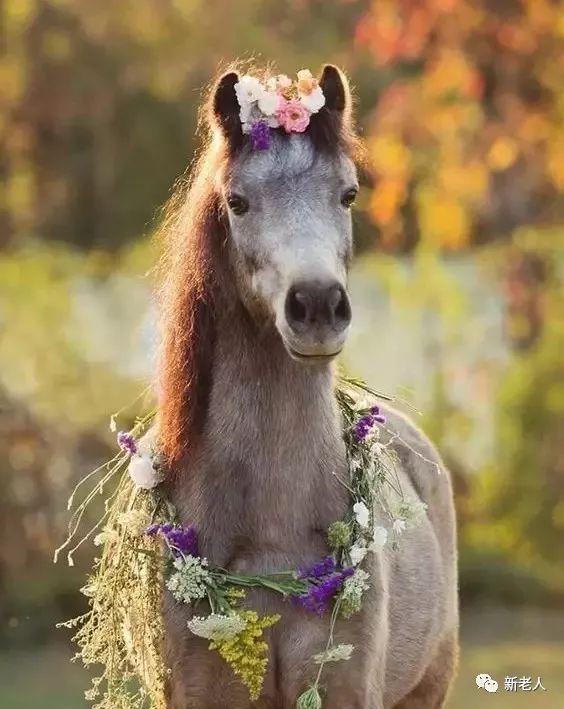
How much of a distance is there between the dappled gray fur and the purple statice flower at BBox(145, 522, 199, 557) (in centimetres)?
3

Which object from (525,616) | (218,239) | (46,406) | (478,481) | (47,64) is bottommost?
(525,616)

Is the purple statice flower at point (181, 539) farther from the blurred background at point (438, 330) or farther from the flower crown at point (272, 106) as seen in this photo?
the blurred background at point (438, 330)

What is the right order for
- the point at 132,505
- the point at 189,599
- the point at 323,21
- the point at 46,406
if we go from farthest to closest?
the point at 323,21
the point at 46,406
the point at 132,505
the point at 189,599

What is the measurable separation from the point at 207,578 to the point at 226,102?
1349 mm

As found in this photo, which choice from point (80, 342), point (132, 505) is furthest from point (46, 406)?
point (132, 505)

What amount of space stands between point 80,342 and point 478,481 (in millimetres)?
3072

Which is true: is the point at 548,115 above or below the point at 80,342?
above

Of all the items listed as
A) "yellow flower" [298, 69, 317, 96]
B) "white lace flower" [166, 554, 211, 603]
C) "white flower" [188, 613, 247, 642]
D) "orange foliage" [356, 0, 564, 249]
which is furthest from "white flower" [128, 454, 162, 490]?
"orange foliage" [356, 0, 564, 249]

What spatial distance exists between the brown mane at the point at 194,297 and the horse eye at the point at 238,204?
0.43ft

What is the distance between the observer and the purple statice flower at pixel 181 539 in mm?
4453

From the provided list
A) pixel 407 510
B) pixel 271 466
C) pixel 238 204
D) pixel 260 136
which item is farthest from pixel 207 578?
pixel 260 136

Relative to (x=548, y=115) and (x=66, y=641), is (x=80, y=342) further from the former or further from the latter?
(x=548, y=115)

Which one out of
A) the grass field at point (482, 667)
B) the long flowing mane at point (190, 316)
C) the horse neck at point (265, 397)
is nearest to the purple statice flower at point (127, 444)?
the long flowing mane at point (190, 316)

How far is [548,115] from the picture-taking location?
13102 millimetres
